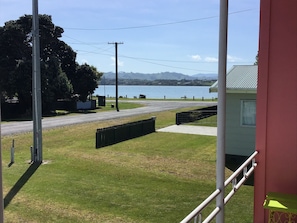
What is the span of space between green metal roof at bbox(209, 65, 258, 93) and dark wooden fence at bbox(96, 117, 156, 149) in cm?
415

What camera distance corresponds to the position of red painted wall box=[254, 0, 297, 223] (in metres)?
3.07

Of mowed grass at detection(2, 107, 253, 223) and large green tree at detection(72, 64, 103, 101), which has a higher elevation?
large green tree at detection(72, 64, 103, 101)

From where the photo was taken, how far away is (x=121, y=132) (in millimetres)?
13570

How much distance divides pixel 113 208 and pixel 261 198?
11.2 ft

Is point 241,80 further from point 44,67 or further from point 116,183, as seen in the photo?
point 44,67

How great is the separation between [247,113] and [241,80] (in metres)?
0.99

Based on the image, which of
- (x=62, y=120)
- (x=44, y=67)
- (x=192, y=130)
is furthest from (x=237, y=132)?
(x=44, y=67)

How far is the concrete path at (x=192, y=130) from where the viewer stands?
15.5 m

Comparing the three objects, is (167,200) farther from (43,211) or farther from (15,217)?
(15,217)

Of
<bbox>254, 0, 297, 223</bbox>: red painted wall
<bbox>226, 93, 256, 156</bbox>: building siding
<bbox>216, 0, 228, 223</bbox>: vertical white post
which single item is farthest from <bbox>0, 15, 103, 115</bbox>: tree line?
<bbox>216, 0, 228, 223</bbox>: vertical white post

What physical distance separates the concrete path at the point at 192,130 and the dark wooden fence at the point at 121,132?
1.05 m

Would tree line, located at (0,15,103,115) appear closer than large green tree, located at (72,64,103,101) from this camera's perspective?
Yes

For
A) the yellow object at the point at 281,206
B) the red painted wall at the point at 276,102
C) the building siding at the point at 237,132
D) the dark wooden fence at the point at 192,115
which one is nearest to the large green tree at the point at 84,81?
the dark wooden fence at the point at 192,115

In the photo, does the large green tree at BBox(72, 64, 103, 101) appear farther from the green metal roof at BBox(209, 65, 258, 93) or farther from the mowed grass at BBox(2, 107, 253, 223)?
the green metal roof at BBox(209, 65, 258, 93)
